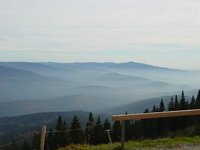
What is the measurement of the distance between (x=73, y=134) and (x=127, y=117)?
34.7 meters

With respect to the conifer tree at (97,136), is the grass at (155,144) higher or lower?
higher

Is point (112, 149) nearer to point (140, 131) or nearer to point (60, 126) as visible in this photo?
point (140, 131)

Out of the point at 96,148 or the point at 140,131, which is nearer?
the point at 96,148

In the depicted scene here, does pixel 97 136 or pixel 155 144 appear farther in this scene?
pixel 97 136

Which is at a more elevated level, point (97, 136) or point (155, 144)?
point (155, 144)

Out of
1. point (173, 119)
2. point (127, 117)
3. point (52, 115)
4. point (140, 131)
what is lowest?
point (52, 115)

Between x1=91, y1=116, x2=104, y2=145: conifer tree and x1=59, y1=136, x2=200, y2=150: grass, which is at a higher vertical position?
x1=59, y1=136, x2=200, y2=150: grass

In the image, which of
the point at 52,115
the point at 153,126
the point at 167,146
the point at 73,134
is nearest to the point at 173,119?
the point at 153,126

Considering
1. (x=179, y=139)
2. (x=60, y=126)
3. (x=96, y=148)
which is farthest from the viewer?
(x=60, y=126)

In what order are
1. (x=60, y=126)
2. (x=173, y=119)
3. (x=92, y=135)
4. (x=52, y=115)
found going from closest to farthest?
(x=173, y=119) → (x=92, y=135) → (x=60, y=126) → (x=52, y=115)

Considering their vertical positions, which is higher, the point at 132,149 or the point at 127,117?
the point at 127,117

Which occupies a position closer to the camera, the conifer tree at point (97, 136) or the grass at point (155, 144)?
the grass at point (155, 144)

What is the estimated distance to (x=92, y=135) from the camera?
35.9 meters

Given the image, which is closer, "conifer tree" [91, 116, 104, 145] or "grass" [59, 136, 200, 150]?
"grass" [59, 136, 200, 150]
